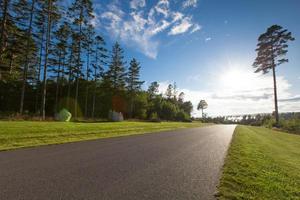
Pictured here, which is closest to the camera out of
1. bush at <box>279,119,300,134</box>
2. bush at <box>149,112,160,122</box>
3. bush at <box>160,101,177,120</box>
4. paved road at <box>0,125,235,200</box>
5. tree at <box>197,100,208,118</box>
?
paved road at <box>0,125,235,200</box>

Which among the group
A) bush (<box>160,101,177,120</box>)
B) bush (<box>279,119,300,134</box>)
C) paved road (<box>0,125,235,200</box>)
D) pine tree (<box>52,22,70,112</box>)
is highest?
pine tree (<box>52,22,70,112</box>)

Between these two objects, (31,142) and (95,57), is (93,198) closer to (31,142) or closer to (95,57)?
(31,142)

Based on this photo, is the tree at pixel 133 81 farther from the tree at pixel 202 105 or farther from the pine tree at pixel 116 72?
the tree at pixel 202 105

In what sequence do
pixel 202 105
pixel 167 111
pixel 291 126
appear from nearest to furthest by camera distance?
pixel 291 126 < pixel 167 111 < pixel 202 105

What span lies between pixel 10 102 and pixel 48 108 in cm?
718

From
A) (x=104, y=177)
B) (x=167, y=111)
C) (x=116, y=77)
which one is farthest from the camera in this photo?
(x=167, y=111)

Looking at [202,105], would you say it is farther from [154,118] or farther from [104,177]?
[104,177]

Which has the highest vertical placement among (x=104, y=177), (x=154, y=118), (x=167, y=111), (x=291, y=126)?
(x=167, y=111)

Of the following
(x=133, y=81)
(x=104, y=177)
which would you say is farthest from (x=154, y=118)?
(x=104, y=177)

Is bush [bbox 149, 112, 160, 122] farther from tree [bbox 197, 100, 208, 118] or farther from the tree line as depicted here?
tree [bbox 197, 100, 208, 118]

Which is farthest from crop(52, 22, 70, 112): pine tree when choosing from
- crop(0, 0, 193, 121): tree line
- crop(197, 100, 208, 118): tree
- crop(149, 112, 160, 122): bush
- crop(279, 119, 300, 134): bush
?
crop(197, 100, 208, 118): tree

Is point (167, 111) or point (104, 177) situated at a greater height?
point (167, 111)

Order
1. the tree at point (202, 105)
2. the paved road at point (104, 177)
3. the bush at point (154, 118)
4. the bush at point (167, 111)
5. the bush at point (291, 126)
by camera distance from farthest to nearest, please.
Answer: the tree at point (202, 105) < the bush at point (167, 111) < the bush at point (154, 118) < the bush at point (291, 126) < the paved road at point (104, 177)

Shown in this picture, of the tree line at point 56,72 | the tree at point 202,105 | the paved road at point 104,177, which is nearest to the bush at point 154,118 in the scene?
the tree line at point 56,72
